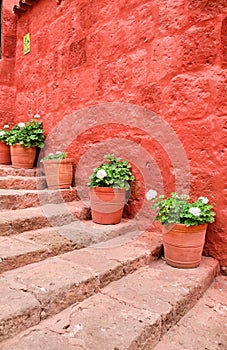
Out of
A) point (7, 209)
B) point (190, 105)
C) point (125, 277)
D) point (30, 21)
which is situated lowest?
point (125, 277)

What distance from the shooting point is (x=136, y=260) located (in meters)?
2.07

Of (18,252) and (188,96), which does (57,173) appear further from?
(188,96)

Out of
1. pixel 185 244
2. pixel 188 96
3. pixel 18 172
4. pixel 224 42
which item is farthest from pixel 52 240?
pixel 224 42

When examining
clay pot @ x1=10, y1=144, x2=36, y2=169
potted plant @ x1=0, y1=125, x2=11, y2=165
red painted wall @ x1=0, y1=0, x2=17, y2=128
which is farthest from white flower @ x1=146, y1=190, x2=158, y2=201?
red painted wall @ x1=0, y1=0, x2=17, y2=128

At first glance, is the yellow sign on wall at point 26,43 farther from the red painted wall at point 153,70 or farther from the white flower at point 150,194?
the white flower at point 150,194

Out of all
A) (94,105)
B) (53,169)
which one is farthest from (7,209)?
(94,105)

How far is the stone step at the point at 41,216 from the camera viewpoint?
2186mm

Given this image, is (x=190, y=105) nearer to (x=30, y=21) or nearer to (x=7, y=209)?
(x=7, y=209)

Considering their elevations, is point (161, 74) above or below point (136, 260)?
above

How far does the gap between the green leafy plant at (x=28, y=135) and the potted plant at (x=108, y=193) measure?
1341 millimetres

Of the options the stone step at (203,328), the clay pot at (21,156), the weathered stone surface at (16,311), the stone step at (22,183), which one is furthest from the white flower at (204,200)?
the clay pot at (21,156)

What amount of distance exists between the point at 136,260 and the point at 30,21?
3.80m

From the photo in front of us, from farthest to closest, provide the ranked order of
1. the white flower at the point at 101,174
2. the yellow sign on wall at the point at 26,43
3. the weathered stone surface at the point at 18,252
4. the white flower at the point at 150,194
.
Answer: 1. the yellow sign on wall at the point at 26,43
2. the white flower at the point at 150,194
3. the white flower at the point at 101,174
4. the weathered stone surface at the point at 18,252

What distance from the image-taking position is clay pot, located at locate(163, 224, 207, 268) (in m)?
2.10
